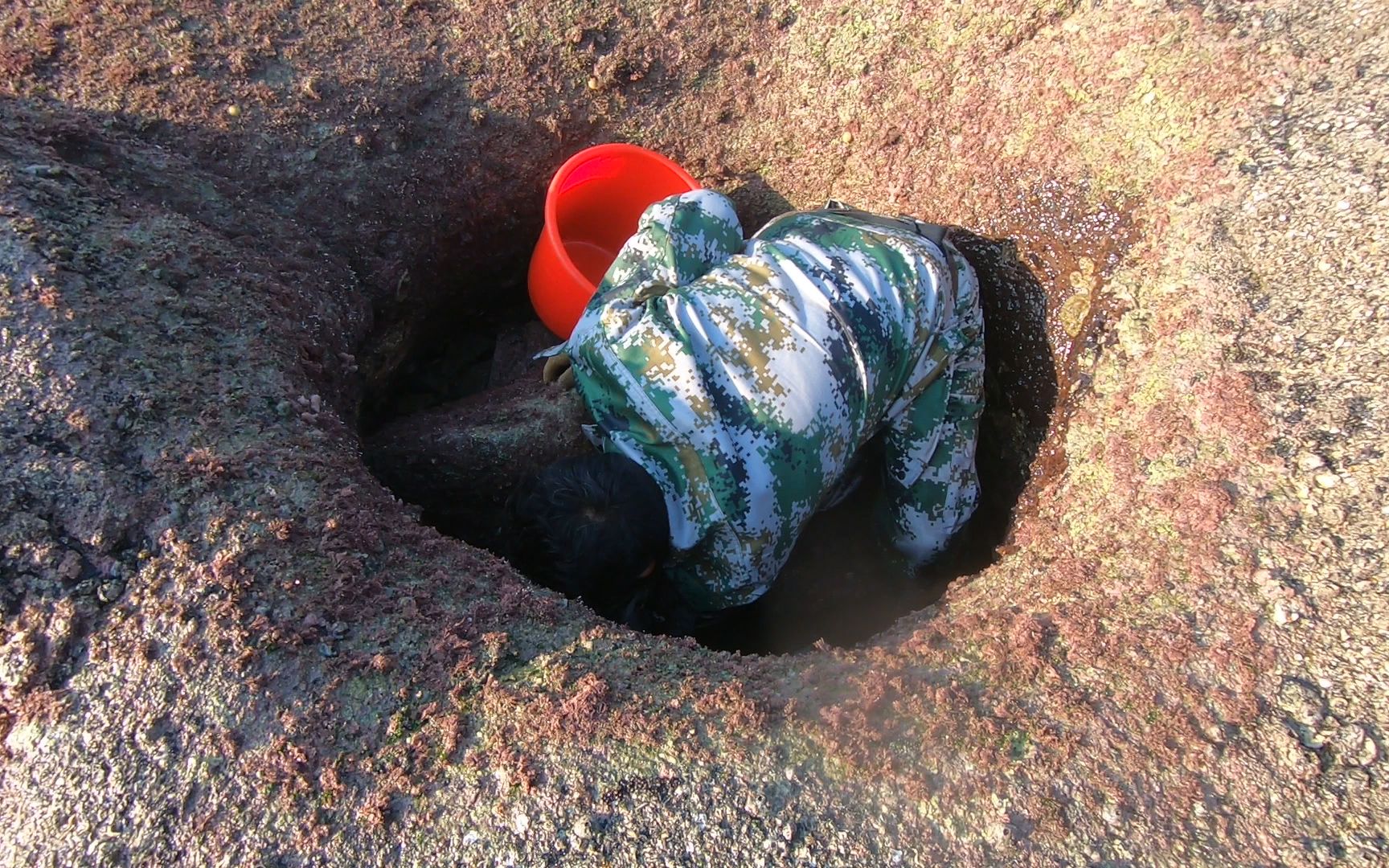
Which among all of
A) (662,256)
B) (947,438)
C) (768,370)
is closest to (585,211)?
(662,256)

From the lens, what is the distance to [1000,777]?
1.18 m

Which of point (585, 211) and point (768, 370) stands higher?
point (768, 370)

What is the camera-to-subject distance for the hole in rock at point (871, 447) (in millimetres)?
1859

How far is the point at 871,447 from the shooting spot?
7.13ft

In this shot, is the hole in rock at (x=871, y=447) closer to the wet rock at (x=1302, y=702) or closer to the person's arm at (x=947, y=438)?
the person's arm at (x=947, y=438)

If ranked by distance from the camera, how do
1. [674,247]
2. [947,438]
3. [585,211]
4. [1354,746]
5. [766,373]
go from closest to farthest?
1. [1354,746]
2. [766,373]
3. [674,247]
4. [947,438]
5. [585,211]

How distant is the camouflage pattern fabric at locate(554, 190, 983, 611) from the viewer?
1.60m

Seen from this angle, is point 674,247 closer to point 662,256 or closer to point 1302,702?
point 662,256

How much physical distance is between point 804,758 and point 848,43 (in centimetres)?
191

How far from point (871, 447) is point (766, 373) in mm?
675

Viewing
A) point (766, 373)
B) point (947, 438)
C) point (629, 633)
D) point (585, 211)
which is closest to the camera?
point (629, 633)

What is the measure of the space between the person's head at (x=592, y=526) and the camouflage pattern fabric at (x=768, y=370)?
109 millimetres

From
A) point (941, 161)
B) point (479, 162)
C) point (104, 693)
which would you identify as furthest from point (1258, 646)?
point (479, 162)

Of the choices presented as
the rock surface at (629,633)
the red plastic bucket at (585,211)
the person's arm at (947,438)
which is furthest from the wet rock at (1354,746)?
the red plastic bucket at (585,211)
